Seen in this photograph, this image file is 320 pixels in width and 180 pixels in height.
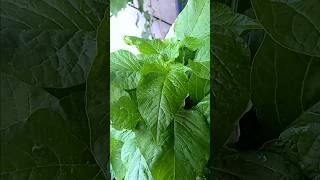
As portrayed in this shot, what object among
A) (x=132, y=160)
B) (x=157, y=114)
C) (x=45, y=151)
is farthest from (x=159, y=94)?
(x=45, y=151)

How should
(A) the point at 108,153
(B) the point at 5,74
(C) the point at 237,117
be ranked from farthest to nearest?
(C) the point at 237,117, (A) the point at 108,153, (B) the point at 5,74

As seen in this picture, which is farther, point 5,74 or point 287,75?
point 287,75

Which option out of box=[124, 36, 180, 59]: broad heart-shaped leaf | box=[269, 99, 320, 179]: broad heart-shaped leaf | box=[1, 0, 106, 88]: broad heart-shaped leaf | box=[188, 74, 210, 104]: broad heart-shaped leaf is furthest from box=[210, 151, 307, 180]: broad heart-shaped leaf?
box=[1, 0, 106, 88]: broad heart-shaped leaf

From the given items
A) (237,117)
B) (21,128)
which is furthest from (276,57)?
(21,128)

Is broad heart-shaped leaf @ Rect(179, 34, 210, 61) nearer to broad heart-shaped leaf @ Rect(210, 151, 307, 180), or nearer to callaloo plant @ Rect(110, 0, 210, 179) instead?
callaloo plant @ Rect(110, 0, 210, 179)

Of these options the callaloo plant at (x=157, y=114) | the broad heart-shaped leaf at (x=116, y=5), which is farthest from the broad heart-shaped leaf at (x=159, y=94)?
the broad heart-shaped leaf at (x=116, y=5)

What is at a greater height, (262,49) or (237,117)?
(262,49)

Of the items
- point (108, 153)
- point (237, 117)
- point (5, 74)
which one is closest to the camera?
point (5, 74)

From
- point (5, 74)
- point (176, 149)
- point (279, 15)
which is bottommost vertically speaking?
point (176, 149)

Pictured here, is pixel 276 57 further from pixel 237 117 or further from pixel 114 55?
pixel 114 55
